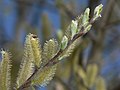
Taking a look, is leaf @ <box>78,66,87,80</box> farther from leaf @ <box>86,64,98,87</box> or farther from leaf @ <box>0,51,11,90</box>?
leaf @ <box>0,51,11,90</box>

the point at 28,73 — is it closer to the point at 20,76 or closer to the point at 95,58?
the point at 20,76

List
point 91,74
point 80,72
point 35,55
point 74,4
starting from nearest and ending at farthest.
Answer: point 35,55
point 91,74
point 80,72
point 74,4

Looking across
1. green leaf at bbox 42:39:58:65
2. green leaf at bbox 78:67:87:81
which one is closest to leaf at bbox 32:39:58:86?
green leaf at bbox 42:39:58:65

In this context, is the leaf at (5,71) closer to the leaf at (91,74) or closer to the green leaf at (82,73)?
the leaf at (91,74)

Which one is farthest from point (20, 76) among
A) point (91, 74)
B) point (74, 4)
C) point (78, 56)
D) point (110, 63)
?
point (110, 63)

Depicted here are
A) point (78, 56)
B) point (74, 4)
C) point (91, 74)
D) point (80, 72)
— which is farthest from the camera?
point (74, 4)

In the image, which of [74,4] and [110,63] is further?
[110,63]
